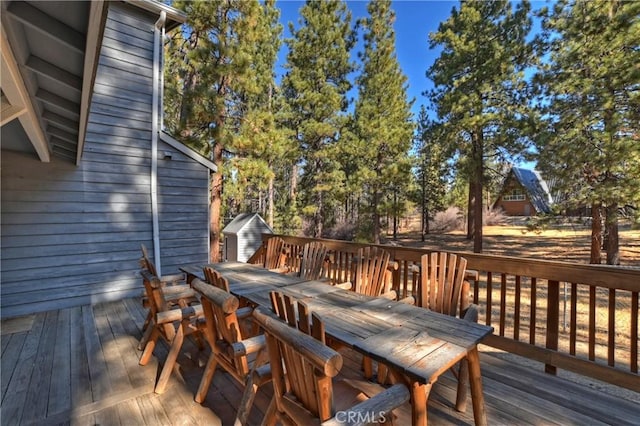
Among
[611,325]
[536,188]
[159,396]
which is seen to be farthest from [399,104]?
[536,188]

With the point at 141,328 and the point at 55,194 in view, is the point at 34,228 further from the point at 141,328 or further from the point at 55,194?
the point at 141,328

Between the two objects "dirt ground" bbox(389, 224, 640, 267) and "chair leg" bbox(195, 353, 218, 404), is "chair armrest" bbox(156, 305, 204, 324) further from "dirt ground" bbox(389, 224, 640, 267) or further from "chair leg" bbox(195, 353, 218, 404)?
"dirt ground" bbox(389, 224, 640, 267)

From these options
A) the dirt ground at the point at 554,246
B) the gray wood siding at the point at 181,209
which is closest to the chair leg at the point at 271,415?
the gray wood siding at the point at 181,209

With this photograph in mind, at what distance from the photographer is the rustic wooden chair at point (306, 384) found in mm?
1061

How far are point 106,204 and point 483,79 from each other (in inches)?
423

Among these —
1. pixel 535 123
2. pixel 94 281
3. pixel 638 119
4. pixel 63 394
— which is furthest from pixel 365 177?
pixel 63 394

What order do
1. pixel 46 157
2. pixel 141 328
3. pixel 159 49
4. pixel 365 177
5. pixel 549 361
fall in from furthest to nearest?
pixel 365 177
pixel 159 49
pixel 46 157
pixel 141 328
pixel 549 361

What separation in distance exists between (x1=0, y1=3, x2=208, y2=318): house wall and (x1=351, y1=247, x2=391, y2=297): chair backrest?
3289 mm

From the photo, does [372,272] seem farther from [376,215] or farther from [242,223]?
[376,215]

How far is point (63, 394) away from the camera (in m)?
2.17

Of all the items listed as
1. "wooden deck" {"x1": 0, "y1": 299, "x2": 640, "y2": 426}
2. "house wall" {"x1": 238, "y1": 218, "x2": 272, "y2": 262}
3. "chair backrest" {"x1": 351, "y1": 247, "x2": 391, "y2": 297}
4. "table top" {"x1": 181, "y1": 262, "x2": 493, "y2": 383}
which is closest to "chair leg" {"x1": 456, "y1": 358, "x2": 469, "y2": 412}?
"wooden deck" {"x1": 0, "y1": 299, "x2": 640, "y2": 426}

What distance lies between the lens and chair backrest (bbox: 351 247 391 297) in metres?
3.04

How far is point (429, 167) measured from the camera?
1634 cm

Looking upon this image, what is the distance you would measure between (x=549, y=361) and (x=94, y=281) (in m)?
5.43
